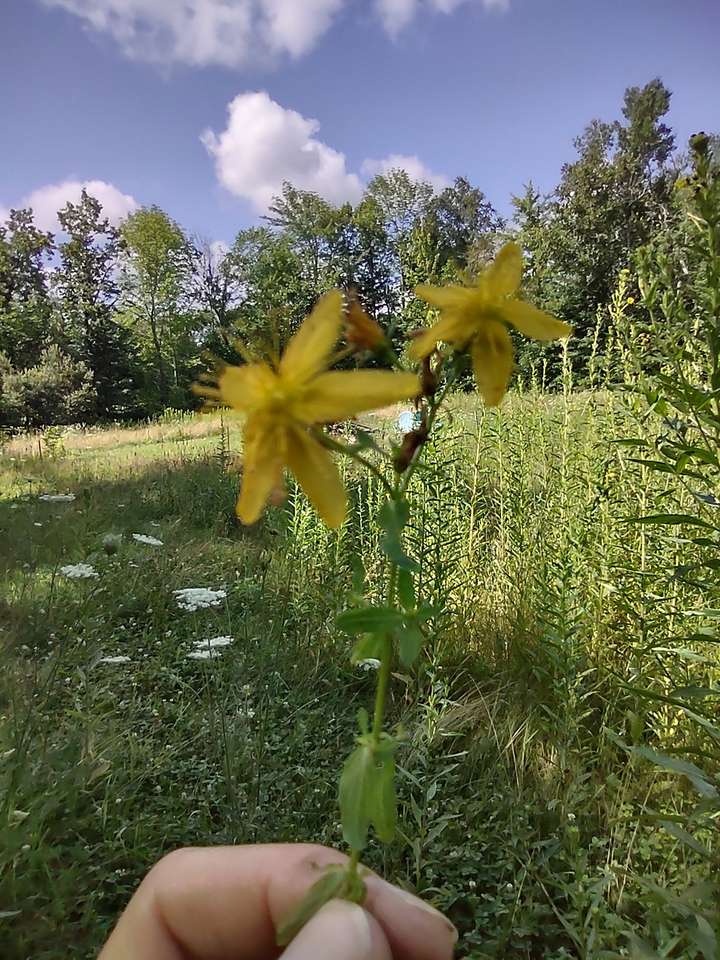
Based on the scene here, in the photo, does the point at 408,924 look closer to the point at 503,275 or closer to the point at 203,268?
the point at 503,275

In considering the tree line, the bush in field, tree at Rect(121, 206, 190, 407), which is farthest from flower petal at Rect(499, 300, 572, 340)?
tree at Rect(121, 206, 190, 407)

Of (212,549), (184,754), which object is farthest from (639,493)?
(212,549)

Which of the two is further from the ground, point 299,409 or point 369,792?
point 299,409

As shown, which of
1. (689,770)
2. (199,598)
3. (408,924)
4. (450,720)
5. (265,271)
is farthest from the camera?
(265,271)

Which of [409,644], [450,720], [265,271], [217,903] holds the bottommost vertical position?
[450,720]

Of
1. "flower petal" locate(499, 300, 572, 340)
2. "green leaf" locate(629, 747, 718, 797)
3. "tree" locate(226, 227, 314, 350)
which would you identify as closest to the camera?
"flower petal" locate(499, 300, 572, 340)

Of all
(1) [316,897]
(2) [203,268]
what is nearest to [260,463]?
(1) [316,897]

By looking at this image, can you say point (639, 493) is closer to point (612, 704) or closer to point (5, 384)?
point (612, 704)

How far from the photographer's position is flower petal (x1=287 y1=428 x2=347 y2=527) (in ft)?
1.45

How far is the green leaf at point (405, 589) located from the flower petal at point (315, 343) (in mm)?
164

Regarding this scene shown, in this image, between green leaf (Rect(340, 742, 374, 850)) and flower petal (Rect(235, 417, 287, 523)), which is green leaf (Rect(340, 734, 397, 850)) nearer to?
green leaf (Rect(340, 742, 374, 850))

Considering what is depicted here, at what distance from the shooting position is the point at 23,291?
30.1 meters

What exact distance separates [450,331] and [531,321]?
79 millimetres

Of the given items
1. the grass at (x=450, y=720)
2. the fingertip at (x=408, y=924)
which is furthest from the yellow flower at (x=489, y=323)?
the grass at (x=450, y=720)
